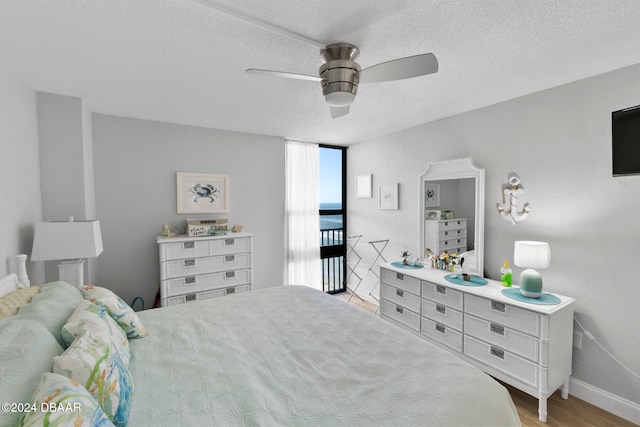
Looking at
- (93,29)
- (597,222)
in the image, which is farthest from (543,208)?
(93,29)

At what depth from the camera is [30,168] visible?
2139mm

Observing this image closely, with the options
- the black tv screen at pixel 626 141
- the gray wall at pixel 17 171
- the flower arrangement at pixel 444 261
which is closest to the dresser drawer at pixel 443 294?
the flower arrangement at pixel 444 261

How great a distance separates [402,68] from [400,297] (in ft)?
7.49

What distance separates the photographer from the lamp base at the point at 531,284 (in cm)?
210

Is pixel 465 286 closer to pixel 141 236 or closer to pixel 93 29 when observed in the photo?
pixel 93 29

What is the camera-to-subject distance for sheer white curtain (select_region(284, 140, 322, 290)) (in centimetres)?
416

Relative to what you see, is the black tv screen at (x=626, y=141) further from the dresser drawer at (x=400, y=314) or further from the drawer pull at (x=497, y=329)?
the dresser drawer at (x=400, y=314)

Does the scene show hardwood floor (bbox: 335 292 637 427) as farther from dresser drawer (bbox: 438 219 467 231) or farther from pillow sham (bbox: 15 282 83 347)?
pillow sham (bbox: 15 282 83 347)

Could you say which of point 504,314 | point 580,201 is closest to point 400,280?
point 504,314

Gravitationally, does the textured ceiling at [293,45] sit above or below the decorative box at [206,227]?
above

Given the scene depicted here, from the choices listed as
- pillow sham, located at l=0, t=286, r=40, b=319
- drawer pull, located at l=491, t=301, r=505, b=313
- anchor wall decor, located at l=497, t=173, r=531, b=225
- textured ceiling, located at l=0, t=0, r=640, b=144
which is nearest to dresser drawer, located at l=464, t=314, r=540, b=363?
drawer pull, located at l=491, t=301, r=505, b=313

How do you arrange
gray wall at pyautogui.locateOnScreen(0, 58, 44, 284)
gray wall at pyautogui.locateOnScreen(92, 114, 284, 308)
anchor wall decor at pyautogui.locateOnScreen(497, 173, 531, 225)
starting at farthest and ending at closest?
gray wall at pyautogui.locateOnScreen(92, 114, 284, 308) < anchor wall decor at pyautogui.locateOnScreen(497, 173, 531, 225) < gray wall at pyautogui.locateOnScreen(0, 58, 44, 284)

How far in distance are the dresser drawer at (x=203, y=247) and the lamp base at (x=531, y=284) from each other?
8.76 ft

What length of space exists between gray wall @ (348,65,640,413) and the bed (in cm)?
146
